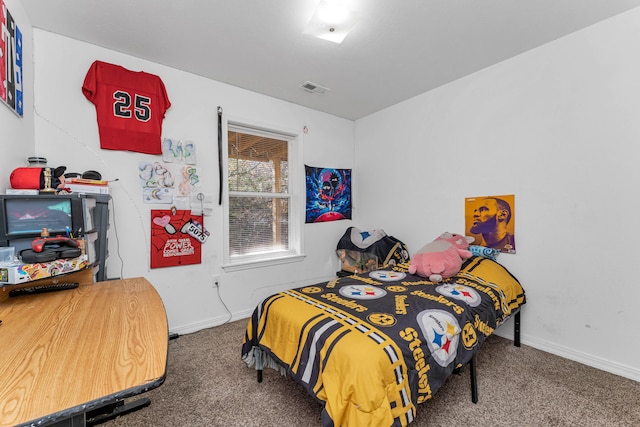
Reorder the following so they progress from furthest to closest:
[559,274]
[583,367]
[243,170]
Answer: [243,170] < [559,274] < [583,367]

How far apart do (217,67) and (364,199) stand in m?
2.28

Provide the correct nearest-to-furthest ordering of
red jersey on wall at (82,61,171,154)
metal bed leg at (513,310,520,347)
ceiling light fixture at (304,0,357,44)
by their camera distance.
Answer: ceiling light fixture at (304,0,357,44), red jersey on wall at (82,61,171,154), metal bed leg at (513,310,520,347)

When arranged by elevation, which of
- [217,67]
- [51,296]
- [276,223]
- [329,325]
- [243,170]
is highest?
[217,67]

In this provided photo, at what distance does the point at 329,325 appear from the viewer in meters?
1.41

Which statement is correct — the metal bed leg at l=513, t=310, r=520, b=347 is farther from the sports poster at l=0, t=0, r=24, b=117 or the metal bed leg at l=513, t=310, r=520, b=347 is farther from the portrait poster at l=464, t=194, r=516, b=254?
the sports poster at l=0, t=0, r=24, b=117

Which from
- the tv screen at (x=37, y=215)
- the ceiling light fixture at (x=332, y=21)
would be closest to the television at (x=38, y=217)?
the tv screen at (x=37, y=215)

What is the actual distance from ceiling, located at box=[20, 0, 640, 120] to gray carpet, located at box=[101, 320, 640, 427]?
8.06ft

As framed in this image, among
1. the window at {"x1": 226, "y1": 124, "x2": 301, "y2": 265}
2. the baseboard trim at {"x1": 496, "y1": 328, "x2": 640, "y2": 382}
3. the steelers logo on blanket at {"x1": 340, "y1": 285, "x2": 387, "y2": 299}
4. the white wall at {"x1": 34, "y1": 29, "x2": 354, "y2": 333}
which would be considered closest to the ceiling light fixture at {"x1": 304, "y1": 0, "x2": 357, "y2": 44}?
the white wall at {"x1": 34, "y1": 29, "x2": 354, "y2": 333}

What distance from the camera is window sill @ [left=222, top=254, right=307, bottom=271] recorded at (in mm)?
2863

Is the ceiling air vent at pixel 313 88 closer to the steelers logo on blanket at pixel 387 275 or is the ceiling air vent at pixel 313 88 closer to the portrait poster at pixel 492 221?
the portrait poster at pixel 492 221

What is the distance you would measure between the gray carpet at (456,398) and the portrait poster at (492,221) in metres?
0.91

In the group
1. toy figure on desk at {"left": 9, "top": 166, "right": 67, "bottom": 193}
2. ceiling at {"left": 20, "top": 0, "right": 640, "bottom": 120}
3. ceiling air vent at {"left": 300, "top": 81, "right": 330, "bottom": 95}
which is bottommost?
toy figure on desk at {"left": 9, "top": 166, "right": 67, "bottom": 193}

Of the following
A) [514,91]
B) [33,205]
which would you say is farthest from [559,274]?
[33,205]

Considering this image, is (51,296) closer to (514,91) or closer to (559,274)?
(559,274)
